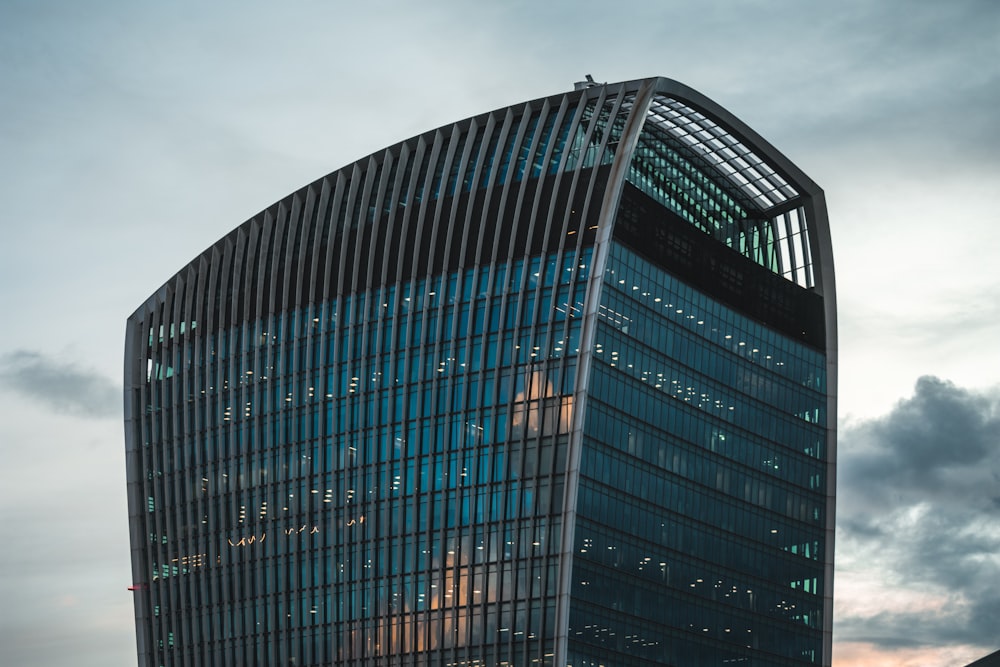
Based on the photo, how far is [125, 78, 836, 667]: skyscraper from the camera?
112 m

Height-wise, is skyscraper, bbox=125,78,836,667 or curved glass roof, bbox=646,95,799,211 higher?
curved glass roof, bbox=646,95,799,211

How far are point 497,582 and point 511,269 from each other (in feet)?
77.4

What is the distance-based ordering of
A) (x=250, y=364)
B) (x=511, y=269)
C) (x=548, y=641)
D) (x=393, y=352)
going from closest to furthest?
(x=548, y=641) < (x=511, y=269) < (x=393, y=352) < (x=250, y=364)

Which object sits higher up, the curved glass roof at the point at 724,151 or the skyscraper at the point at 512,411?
the curved glass roof at the point at 724,151

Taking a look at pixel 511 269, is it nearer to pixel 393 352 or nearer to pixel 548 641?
pixel 393 352

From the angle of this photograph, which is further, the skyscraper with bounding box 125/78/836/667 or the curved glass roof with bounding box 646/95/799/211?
the curved glass roof with bounding box 646/95/799/211

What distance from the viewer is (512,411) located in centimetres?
11362

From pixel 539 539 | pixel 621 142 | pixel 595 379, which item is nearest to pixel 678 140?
pixel 621 142

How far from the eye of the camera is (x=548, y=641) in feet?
355

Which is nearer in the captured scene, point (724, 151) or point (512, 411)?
point (512, 411)

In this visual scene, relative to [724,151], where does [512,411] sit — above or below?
below

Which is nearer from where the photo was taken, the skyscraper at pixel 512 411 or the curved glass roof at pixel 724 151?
the skyscraper at pixel 512 411

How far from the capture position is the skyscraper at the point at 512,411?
112438mm

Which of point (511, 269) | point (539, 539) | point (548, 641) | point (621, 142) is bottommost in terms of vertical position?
point (548, 641)
